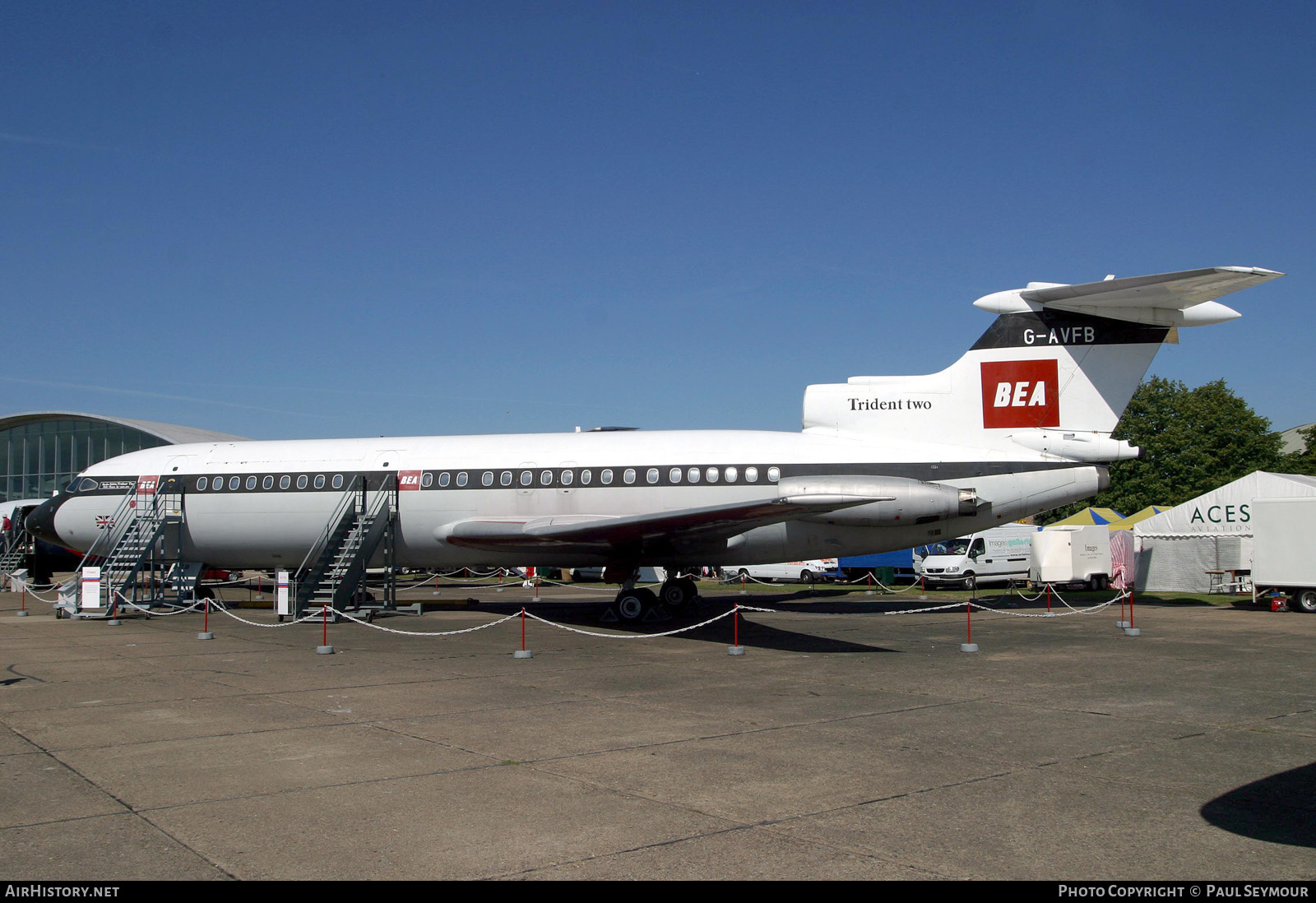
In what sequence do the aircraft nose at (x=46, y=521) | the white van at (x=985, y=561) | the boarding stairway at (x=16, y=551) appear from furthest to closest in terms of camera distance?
the boarding stairway at (x=16, y=551) < the white van at (x=985, y=561) < the aircraft nose at (x=46, y=521)

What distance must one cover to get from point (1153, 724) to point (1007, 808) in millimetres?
3713

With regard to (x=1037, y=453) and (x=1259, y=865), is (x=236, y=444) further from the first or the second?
(x=1259, y=865)

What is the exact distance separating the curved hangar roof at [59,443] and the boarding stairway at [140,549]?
27.6 meters

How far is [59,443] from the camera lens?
167 ft

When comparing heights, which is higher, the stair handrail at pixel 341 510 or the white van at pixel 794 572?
the stair handrail at pixel 341 510

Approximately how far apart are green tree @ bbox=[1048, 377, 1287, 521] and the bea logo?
45703mm

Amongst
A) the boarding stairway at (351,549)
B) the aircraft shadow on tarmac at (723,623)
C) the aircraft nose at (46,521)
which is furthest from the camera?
the aircraft nose at (46,521)

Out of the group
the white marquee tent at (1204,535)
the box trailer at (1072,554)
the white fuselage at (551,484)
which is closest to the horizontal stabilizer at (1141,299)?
the white fuselage at (551,484)

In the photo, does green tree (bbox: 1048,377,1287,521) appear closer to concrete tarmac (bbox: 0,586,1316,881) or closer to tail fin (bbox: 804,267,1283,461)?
tail fin (bbox: 804,267,1283,461)

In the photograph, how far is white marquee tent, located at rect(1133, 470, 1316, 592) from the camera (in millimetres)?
26172

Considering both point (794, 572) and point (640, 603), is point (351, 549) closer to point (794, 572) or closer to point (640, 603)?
point (640, 603)

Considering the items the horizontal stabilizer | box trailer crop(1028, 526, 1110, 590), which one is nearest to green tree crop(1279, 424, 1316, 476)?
box trailer crop(1028, 526, 1110, 590)

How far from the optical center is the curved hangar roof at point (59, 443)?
49.2m

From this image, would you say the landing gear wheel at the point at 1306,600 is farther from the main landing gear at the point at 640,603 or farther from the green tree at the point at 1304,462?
the green tree at the point at 1304,462
